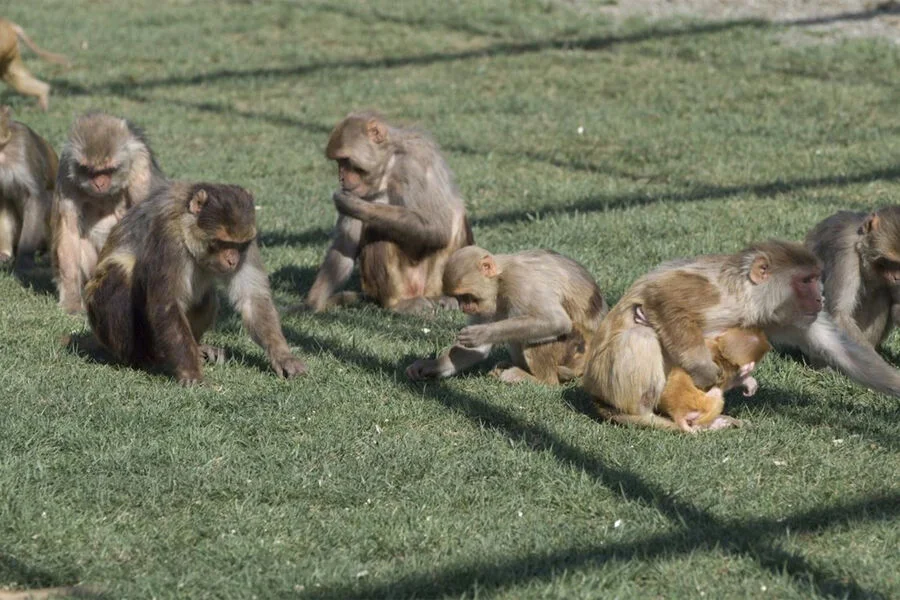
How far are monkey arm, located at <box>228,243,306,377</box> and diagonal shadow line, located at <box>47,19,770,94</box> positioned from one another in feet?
27.8

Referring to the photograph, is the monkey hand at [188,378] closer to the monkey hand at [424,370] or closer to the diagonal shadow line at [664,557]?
the monkey hand at [424,370]

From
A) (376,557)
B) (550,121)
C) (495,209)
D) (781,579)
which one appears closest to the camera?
(781,579)

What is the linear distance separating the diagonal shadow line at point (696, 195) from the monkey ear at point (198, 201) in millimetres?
3371

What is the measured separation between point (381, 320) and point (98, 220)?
180cm

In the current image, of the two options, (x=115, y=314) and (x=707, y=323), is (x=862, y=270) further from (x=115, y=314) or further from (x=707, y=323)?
(x=115, y=314)

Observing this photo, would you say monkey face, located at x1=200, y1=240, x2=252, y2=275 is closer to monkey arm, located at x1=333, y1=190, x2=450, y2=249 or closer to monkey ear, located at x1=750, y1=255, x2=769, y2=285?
monkey arm, located at x1=333, y1=190, x2=450, y2=249

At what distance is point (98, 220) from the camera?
8625mm

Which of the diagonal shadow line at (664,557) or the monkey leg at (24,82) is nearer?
the diagonal shadow line at (664,557)

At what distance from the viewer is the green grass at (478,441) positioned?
16.2 ft

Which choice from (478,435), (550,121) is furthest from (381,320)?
(550,121)

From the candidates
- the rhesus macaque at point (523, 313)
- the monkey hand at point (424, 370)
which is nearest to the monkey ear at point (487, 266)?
the rhesus macaque at point (523, 313)

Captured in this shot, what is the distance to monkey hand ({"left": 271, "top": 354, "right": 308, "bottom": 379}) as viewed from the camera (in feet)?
23.2

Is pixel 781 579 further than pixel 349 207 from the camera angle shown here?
No

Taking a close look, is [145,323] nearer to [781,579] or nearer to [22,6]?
[781,579]
